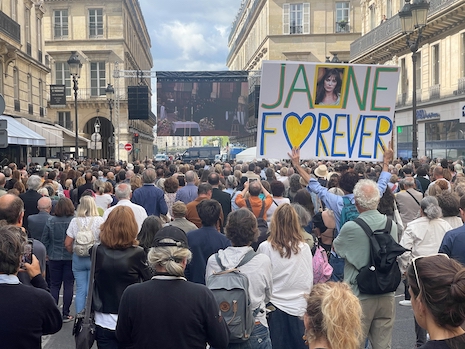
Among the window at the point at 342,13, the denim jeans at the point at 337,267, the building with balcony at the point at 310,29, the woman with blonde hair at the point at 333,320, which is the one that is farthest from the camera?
the window at the point at 342,13

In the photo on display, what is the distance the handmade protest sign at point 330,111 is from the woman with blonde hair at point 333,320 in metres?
4.47

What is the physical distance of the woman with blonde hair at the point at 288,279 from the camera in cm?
493

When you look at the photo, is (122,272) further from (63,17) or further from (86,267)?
(63,17)

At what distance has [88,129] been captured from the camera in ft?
187

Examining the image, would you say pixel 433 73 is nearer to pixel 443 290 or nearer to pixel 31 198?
pixel 31 198

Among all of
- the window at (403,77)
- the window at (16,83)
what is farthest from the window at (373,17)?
the window at (16,83)

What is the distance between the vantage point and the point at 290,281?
16.1 feet

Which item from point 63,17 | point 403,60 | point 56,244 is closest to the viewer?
point 56,244

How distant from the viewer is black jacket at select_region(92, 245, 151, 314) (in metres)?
4.68

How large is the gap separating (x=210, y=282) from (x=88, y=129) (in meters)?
54.6

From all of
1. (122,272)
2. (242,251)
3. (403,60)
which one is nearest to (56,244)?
(122,272)

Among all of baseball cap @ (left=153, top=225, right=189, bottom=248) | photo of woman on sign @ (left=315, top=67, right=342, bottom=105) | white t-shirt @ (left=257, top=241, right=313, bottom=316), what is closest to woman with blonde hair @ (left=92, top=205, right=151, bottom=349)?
baseball cap @ (left=153, top=225, right=189, bottom=248)

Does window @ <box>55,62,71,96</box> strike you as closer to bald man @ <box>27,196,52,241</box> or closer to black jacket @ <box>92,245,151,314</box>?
bald man @ <box>27,196,52,241</box>

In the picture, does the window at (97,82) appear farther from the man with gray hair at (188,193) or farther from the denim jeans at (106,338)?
the denim jeans at (106,338)
